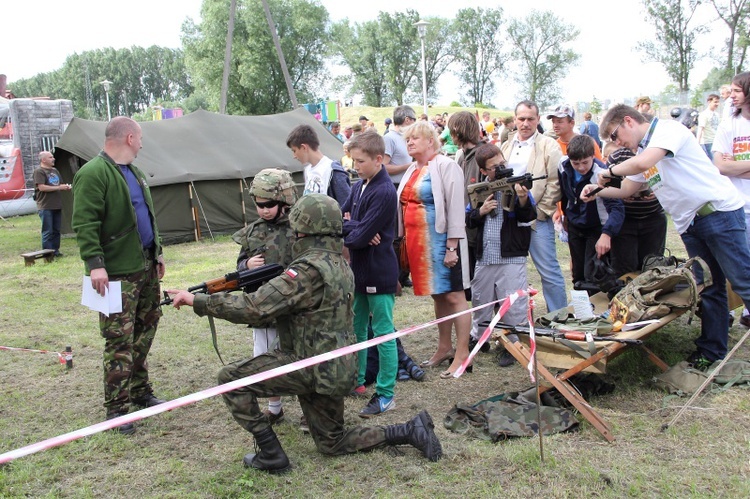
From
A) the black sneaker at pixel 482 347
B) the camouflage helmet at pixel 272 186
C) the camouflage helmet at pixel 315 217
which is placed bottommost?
the black sneaker at pixel 482 347

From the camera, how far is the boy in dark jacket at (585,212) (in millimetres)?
5320

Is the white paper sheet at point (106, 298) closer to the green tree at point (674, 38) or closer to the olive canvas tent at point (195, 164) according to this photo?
the olive canvas tent at point (195, 164)

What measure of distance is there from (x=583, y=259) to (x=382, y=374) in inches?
96.0

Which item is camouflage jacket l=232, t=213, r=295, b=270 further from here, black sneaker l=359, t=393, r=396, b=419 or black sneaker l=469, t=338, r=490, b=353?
black sneaker l=469, t=338, r=490, b=353

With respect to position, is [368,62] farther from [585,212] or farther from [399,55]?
[585,212]

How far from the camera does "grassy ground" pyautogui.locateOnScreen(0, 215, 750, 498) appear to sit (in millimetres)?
3365

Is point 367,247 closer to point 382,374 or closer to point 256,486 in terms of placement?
point 382,374

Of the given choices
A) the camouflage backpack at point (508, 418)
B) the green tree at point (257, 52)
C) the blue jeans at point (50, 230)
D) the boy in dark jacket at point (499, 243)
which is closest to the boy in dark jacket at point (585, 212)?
the boy in dark jacket at point (499, 243)

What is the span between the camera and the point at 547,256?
18.1 ft

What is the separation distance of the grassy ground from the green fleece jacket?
45.2 inches

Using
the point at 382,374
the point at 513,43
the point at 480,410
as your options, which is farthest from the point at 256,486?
the point at 513,43

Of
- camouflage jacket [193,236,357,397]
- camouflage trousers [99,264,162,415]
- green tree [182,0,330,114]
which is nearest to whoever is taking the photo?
camouflage jacket [193,236,357,397]

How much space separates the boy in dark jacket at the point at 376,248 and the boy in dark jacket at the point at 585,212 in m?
1.83

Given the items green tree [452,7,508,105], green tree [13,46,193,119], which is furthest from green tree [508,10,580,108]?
green tree [13,46,193,119]
